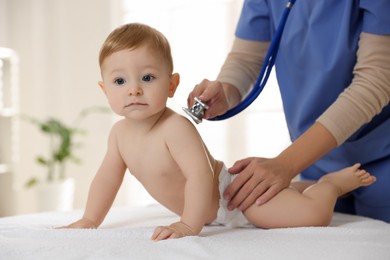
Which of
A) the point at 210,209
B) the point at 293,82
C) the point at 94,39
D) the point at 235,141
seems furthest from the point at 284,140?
the point at 210,209

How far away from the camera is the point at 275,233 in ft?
3.46

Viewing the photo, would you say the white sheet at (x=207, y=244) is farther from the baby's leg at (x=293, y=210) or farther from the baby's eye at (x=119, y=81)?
the baby's eye at (x=119, y=81)

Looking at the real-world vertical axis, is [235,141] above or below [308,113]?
below

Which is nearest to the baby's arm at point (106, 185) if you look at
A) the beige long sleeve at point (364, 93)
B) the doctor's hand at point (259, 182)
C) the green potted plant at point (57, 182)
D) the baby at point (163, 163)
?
the baby at point (163, 163)

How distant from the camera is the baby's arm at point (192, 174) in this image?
3.51 feet

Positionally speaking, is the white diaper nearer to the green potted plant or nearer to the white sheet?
the white sheet

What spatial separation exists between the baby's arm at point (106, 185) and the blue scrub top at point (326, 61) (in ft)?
1.65

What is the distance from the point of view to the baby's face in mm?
1096

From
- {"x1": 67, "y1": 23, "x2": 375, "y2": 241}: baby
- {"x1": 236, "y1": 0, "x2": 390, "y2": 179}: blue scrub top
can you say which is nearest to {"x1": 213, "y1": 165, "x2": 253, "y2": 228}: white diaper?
{"x1": 67, "y1": 23, "x2": 375, "y2": 241}: baby

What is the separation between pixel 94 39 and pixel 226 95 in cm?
282

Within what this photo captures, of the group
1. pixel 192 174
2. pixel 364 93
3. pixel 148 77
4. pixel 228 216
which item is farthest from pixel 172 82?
pixel 364 93

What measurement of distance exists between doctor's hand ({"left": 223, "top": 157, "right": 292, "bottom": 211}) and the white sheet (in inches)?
2.9

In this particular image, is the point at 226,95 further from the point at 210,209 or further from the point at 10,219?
the point at 10,219

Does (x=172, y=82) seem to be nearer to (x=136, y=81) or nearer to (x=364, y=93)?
(x=136, y=81)
